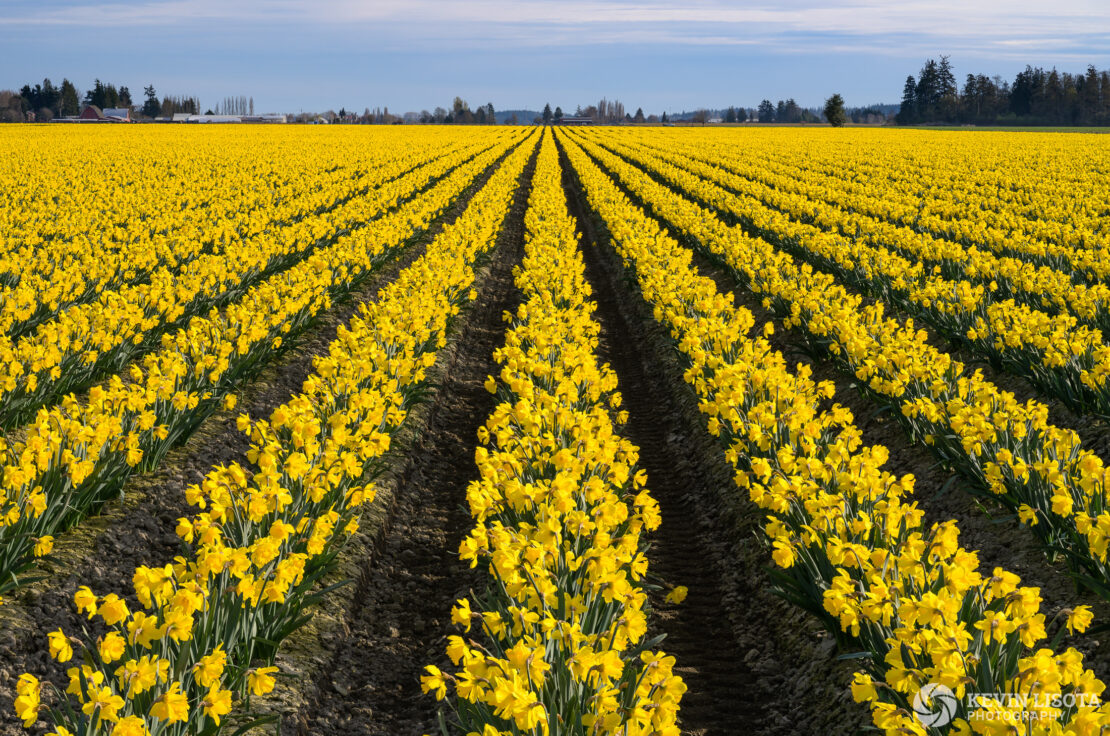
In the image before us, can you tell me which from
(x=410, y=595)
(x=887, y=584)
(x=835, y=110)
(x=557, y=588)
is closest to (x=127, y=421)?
(x=410, y=595)

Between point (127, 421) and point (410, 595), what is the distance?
292 centimetres

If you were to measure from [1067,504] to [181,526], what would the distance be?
467 centimetres

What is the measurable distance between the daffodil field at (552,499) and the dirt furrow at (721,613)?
0.09 ft

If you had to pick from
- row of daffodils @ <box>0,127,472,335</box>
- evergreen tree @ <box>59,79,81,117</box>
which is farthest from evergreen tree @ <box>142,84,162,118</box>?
row of daffodils @ <box>0,127,472,335</box>

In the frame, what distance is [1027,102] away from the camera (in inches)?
4744

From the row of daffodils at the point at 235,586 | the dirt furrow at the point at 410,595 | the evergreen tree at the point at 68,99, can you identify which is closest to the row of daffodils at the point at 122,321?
the row of daffodils at the point at 235,586

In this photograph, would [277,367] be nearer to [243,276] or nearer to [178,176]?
[243,276]

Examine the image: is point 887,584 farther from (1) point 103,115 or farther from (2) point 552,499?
(1) point 103,115

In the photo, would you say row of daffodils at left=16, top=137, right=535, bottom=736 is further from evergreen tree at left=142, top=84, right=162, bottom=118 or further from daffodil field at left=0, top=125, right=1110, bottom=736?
evergreen tree at left=142, top=84, right=162, bottom=118

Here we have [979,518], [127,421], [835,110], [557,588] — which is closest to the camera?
[557,588]

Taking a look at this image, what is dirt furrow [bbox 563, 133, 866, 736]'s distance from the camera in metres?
4.82

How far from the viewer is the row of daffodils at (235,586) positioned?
11.2 feet

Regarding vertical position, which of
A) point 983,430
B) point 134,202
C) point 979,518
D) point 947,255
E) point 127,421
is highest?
point 134,202

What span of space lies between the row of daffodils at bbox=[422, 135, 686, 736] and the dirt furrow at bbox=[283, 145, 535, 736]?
0.28 meters
